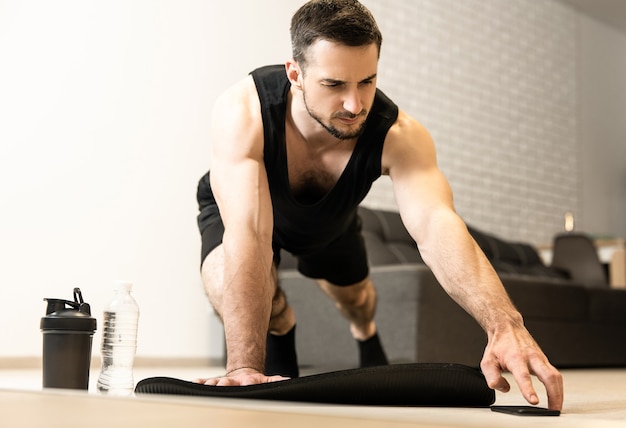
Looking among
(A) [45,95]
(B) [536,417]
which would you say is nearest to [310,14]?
(B) [536,417]

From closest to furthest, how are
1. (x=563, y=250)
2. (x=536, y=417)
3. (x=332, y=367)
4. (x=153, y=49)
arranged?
(x=536, y=417), (x=332, y=367), (x=153, y=49), (x=563, y=250)

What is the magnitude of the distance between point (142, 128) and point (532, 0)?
3.57 metres

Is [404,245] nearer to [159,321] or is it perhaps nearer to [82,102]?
[159,321]

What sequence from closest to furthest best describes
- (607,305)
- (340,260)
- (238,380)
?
(238,380) → (340,260) → (607,305)

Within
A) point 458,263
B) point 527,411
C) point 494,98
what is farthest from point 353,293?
point 494,98

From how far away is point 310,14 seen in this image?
78.2 inches

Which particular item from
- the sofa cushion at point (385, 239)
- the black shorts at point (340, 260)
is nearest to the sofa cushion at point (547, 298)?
the sofa cushion at point (385, 239)

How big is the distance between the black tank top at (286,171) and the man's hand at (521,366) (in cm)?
70

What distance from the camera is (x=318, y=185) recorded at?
2.34 meters

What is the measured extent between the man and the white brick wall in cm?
256

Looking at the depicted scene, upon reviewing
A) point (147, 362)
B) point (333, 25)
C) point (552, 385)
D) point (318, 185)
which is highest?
point (333, 25)

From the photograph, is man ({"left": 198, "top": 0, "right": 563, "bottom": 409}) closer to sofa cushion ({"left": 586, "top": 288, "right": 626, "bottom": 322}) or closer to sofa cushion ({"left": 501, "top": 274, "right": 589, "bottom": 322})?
sofa cushion ({"left": 501, "top": 274, "right": 589, "bottom": 322})

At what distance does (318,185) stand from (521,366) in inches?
36.6

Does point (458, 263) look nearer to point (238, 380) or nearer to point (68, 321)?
point (238, 380)
